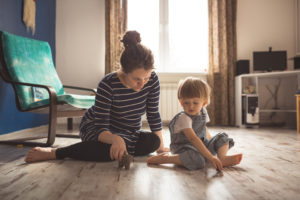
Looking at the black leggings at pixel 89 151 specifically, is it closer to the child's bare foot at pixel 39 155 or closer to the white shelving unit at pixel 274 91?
the child's bare foot at pixel 39 155

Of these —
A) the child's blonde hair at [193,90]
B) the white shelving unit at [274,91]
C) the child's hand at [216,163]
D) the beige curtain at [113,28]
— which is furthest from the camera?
the white shelving unit at [274,91]

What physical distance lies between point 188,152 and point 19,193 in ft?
2.39

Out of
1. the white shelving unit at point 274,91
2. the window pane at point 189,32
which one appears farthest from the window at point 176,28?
the white shelving unit at point 274,91

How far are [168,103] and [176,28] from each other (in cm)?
122

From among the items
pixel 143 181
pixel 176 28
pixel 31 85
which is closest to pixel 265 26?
pixel 176 28

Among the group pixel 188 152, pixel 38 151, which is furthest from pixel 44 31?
pixel 188 152

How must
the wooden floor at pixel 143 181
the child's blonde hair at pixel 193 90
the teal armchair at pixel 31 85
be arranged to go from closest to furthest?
the wooden floor at pixel 143 181
the child's blonde hair at pixel 193 90
the teal armchair at pixel 31 85

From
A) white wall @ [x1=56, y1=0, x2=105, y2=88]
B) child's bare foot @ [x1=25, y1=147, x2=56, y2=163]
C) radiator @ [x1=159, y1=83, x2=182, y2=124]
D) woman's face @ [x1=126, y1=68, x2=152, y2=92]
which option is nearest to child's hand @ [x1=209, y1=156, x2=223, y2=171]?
woman's face @ [x1=126, y1=68, x2=152, y2=92]

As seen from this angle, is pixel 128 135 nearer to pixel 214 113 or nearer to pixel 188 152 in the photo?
pixel 188 152

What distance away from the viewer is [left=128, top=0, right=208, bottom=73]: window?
13.0 ft

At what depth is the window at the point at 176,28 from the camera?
13.0 ft

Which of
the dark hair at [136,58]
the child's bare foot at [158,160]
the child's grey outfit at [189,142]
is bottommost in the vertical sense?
the child's bare foot at [158,160]

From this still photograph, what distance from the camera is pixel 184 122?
3.97 feet

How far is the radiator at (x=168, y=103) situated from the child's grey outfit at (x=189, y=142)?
2.43m
